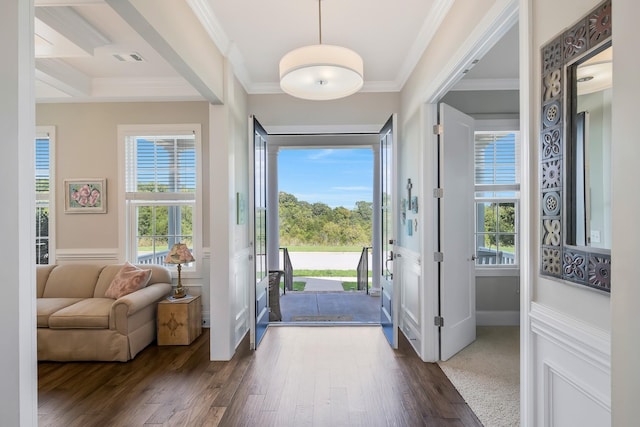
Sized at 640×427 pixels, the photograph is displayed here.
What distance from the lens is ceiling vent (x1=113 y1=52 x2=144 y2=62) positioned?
354cm

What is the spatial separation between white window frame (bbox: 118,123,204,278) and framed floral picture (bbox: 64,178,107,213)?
22cm

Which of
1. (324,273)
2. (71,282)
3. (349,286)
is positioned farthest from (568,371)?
(324,273)

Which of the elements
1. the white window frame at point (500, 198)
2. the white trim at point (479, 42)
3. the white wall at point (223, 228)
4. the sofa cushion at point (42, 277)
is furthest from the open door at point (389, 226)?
the sofa cushion at point (42, 277)

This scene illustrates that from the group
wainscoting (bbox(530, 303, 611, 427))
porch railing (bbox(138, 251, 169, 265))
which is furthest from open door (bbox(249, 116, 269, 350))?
wainscoting (bbox(530, 303, 611, 427))

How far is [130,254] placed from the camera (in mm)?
4531

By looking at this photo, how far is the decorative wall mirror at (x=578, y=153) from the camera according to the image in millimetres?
1250

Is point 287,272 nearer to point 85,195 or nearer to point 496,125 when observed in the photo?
point 85,195

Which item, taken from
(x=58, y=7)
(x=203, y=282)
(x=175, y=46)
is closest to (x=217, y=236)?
(x=203, y=282)

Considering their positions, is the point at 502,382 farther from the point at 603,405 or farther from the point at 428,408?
the point at 603,405

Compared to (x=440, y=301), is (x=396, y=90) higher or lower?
higher

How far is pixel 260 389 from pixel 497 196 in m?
3.50

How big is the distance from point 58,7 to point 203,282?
10.1 ft

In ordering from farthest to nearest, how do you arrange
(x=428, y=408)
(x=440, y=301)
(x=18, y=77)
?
(x=440, y=301)
(x=428, y=408)
(x=18, y=77)

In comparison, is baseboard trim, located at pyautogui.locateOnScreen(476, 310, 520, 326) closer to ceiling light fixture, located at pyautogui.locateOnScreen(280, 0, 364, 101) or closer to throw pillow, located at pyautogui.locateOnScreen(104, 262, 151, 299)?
ceiling light fixture, located at pyautogui.locateOnScreen(280, 0, 364, 101)
